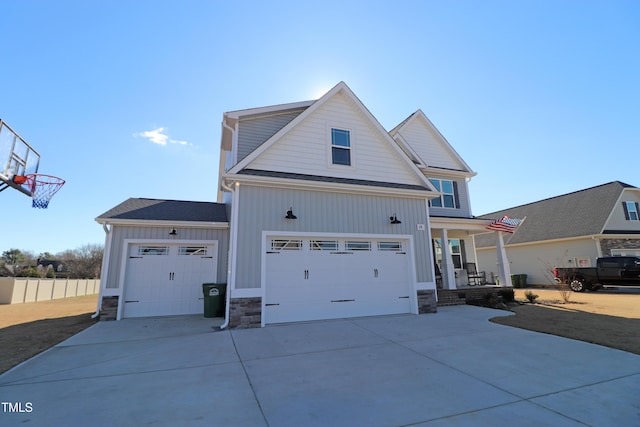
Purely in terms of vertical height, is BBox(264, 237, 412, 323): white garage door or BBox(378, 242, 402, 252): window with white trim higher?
BBox(378, 242, 402, 252): window with white trim

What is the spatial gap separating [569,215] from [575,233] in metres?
2.68

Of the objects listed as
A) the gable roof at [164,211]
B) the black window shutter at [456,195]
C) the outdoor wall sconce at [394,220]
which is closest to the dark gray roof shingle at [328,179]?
the outdoor wall sconce at [394,220]

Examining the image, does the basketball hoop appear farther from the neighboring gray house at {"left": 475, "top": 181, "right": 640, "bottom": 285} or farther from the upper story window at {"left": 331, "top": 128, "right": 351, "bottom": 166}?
the neighboring gray house at {"left": 475, "top": 181, "right": 640, "bottom": 285}

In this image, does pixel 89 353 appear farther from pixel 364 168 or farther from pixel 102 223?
pixel 364 168

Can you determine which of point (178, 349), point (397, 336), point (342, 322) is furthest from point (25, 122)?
point (397, 336)

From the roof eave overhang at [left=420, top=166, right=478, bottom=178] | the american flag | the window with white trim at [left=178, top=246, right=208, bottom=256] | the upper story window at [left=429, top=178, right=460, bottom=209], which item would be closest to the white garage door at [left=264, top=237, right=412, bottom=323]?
the window with white trim at [left=178, top=246, right=208, bottom=256]

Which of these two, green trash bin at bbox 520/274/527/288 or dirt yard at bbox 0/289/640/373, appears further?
green trash bin at bbox 520/274/527/288

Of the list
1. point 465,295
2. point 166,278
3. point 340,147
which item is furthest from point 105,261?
point 465,295

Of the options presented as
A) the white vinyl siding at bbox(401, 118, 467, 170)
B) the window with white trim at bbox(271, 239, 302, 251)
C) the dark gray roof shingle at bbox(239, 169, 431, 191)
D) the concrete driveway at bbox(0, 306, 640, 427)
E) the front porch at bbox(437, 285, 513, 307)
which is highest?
the white vinyl siding at bbox(401, 118, 467, 170)

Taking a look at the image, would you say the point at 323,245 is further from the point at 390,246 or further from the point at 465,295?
the point at 465,295

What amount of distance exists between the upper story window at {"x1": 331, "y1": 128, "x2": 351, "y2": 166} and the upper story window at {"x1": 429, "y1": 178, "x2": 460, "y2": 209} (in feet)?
19.6

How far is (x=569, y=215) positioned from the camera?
2078cm

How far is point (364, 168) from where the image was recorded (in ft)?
31.3

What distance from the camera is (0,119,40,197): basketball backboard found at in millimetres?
9164
